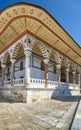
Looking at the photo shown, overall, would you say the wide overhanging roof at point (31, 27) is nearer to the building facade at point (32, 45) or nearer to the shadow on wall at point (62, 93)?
the building facade at point (32, 45)

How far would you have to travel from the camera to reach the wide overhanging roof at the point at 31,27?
8.22 metres

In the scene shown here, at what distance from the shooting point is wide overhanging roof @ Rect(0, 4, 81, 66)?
8.22 meters

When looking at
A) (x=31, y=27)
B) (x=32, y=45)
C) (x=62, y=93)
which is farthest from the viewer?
(x=62, y=93)

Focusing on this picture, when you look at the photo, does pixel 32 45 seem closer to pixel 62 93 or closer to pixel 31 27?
pixel 31 27

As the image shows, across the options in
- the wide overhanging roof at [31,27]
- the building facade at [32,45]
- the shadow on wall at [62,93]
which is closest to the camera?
the wide overhanging roof at [31,27]

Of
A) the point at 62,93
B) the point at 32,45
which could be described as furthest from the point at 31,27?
the point at 62,93

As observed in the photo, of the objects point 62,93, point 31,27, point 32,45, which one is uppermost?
point 31,27

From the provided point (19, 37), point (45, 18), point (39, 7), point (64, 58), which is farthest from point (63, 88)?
point (39, 7)

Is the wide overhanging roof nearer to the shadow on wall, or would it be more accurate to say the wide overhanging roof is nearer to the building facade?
the building facade

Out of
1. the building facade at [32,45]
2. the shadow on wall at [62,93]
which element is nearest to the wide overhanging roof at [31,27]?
the building facade at [32,45]

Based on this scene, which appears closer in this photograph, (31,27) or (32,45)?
(31,27)

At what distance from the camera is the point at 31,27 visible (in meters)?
9.77

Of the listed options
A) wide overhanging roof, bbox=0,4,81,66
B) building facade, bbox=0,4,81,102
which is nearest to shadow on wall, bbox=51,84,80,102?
building facade, bbox=0,4,81,102

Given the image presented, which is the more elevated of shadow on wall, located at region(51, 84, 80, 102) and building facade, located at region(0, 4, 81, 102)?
building facade, located at region(0, 4, 81, 102)
